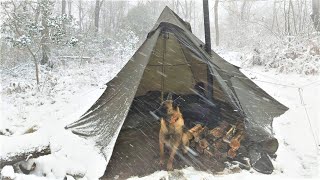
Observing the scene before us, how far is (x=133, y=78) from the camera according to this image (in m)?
5.09

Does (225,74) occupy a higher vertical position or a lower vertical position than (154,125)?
higher

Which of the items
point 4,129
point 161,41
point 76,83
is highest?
point 161,41

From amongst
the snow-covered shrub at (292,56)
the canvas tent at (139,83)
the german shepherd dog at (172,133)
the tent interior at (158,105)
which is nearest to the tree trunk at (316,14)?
the snow-covered shrub at (292,56)

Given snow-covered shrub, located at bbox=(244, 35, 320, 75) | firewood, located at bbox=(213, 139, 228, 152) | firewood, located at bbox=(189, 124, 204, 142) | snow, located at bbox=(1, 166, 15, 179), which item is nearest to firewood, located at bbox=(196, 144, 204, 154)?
firewood, located at bbox=(189, 124, 204, 142)

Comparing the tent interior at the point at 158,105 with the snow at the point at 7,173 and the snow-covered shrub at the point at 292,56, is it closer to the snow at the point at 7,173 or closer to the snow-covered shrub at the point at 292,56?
the snow at the point at 7,173

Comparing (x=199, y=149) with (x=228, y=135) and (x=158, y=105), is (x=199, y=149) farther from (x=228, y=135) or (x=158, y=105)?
(x=158, y=105)

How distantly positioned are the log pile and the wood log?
2126mm

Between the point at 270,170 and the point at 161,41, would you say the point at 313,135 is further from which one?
the point at 161,41

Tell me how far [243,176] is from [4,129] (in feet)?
14.8

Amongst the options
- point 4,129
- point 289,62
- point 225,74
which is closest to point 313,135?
point 225,74

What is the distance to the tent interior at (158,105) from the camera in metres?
4.88

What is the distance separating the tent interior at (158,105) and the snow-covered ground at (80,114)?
1.01ft

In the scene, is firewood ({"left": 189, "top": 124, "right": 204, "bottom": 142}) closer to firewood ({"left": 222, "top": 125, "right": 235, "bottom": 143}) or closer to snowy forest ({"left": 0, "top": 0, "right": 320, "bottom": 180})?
firewood ({"left": 222, "top": 125, "right": 235, "bottom": 143})

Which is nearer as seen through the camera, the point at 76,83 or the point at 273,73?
the point at 273,73
